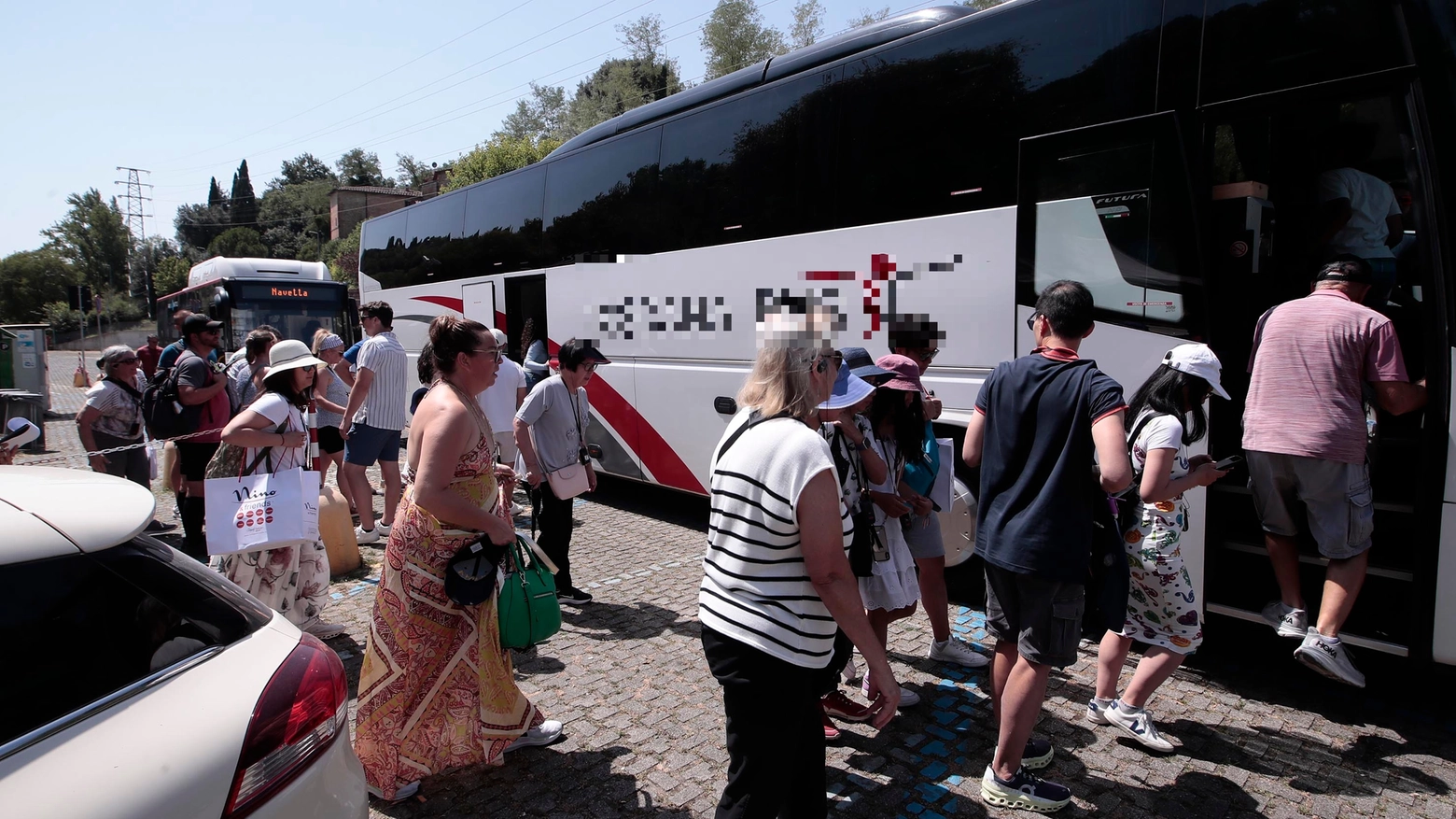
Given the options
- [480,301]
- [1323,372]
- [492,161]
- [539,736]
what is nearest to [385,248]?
[480,301]

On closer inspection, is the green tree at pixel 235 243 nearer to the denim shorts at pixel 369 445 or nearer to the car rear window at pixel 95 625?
the denim shorts at pixel 369 445

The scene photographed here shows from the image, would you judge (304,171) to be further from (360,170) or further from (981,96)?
(981,96)

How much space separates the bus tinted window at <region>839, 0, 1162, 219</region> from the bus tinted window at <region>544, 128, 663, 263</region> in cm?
247

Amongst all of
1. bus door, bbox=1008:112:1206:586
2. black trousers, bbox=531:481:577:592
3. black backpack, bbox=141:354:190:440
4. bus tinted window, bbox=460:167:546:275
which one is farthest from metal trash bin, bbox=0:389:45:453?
bus door, bbox=1008:112:1206:586

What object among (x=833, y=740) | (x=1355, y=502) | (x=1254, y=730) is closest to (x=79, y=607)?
(x=833, y=740)

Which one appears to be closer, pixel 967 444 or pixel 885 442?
pixel 967 444

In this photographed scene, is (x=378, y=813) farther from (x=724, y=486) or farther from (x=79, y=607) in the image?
(x=724, y=486)

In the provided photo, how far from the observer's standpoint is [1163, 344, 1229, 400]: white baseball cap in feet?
10.8

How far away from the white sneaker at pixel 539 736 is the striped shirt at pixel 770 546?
5.59 feet

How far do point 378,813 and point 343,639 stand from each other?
213 cm

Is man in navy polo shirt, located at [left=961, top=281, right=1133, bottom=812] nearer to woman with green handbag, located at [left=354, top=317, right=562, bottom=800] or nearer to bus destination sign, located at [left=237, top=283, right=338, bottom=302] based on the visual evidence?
woman with green handbag, located at [left=354, top=317, right=562, bottom=800]

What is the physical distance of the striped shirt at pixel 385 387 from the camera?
6.84m

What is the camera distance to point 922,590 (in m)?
4.38

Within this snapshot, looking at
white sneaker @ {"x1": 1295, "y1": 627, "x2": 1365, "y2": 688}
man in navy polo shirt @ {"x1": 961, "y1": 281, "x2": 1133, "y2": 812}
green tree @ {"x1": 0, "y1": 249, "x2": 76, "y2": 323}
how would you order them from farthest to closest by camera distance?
green tree @ {"x1": 0, "y1": 249, "x2": 76, "y2": 323} < white sneaker @ {"x1": 1295, "y1": 627, "x2": 1365, "y2": 688} < man in navy polo shirt @ {"x1": 961, "y1": 281, "x2": 1133, "y2": 812}
